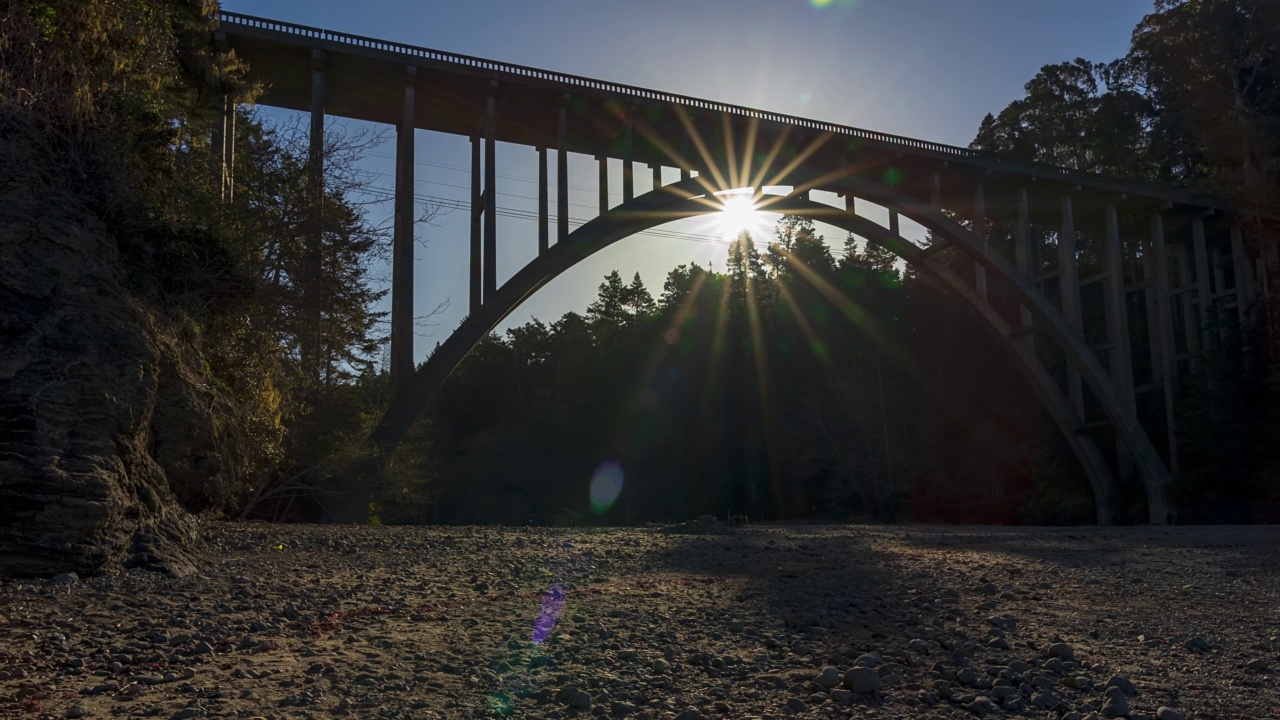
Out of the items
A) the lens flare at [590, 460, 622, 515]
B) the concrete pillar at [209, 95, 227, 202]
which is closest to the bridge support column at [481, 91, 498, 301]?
the concrete pillar at [209, 95, 227, 202]

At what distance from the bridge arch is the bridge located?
0.17ft

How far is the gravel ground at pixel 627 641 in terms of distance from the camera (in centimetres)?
441

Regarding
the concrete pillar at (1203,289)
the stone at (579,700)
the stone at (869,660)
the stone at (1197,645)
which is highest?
the concrete pillar at (1203,289)

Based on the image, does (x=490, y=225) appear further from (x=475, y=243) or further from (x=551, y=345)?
(x=551, y=345)

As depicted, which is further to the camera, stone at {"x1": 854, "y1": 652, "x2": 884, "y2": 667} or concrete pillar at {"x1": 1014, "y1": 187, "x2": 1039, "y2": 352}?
concrete pillar at {"x1": 1014, "y1": 187, "x2": 1039, "y2": 352}

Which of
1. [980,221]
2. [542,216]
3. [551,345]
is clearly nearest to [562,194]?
[542,216]

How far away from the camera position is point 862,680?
186 inches

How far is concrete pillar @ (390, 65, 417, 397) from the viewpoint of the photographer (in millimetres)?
19016

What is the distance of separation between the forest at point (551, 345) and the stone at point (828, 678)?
17.7ft

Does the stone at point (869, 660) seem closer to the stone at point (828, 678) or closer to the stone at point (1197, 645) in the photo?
the stone at point (828, 678)

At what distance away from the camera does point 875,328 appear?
42219mm

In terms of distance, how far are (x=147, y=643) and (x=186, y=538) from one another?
329 centimetres

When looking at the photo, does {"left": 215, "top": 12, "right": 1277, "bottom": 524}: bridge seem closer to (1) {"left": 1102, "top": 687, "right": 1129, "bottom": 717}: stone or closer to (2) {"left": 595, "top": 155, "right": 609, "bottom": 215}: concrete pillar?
(2) {"left": 595, "top": 155, "right": 609, "bottom": 215}: concrete pillar

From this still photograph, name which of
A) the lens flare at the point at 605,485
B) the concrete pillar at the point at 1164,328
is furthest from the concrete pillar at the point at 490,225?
the lens flare at the point at 605,485
